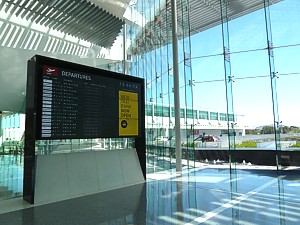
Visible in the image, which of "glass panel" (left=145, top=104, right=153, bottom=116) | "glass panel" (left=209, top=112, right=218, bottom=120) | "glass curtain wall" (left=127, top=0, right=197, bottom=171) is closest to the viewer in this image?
"glass curtain wall" (left=127, top=0, right=197, bottom=171)

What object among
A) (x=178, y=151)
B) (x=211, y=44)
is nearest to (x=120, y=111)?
(x=178, y=151)

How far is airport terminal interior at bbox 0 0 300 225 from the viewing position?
4.58 meters

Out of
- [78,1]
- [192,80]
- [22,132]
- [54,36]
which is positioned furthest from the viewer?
[192,80]

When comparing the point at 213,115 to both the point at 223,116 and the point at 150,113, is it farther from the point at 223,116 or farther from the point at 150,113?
the point at 150,113

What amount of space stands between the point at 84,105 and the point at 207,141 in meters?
7.10

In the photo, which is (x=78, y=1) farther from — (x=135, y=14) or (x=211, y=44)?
(x=211, y=44)

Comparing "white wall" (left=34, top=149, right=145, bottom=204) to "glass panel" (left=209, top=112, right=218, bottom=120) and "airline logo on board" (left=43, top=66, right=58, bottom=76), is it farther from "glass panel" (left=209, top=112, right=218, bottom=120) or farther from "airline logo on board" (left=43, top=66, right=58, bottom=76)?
"glass panel" (left=209, top=112, right=218, bottom=120)

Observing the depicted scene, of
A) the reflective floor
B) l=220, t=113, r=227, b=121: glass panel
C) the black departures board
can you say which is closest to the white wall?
the reflective floor

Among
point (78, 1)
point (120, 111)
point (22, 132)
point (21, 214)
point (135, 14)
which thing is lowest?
point (21, 214)

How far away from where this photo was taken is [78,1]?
7.23 m

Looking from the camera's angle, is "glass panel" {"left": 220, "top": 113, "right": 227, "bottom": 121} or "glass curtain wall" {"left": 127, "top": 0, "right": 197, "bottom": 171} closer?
"glass panel" {"left": 220, "top": 113, "right": 227, "bottom": 121}

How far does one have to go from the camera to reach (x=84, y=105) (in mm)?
5531

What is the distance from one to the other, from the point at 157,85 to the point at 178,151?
3.21 meters

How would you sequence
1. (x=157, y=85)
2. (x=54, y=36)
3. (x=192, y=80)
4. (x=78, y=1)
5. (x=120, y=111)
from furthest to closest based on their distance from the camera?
(x=157, y=85)
(x=192, y=80)
(x=54, y=36)
(x=78, y=1)
(x=120, y=111)
